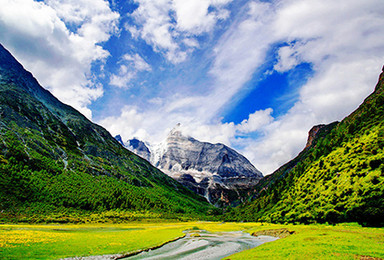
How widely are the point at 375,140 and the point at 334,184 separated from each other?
2056 centimetres

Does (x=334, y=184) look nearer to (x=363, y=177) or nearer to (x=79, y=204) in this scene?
(x=363, y=177)

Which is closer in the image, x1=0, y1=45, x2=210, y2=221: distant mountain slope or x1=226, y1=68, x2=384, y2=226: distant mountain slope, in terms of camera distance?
x1=226, y1=68, x2=384, y2=226: distant mountain slope

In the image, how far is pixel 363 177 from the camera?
54.5 metres

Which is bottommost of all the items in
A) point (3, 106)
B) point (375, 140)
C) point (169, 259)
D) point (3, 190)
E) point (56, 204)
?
point (169, 259)

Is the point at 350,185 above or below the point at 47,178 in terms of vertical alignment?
below

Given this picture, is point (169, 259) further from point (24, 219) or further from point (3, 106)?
point (3, 106)

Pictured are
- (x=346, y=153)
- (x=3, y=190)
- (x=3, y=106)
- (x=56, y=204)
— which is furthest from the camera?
(x=3, y=106)

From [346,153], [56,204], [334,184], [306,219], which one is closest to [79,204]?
[56,204]

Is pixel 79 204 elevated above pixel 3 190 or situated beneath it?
situated beneath

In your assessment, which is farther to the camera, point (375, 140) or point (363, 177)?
point (375, 140)

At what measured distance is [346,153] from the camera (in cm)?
8012

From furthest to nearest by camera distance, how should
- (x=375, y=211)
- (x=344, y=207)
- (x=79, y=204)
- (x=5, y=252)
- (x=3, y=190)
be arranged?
(x=79, y=204) → (x=3, y=190) → (x=344, y=207) → (x=375, y=211) → (x=5, y=252)

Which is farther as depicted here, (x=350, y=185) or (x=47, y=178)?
(x=47, y=178)

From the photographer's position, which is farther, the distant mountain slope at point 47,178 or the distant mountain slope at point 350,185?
the distant mountain slope at point 47,178
